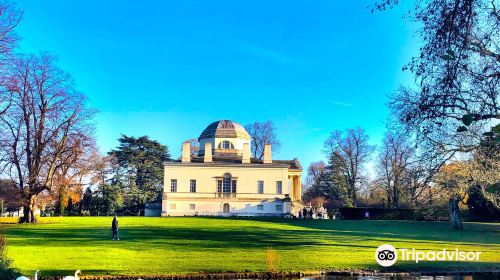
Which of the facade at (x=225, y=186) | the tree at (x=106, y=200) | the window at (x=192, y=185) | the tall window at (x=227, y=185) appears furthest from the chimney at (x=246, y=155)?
the tree at (x=106, y=200)

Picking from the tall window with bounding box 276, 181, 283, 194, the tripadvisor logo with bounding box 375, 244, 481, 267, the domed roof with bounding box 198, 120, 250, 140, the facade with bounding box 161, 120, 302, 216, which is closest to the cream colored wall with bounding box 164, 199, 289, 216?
the facade with bounding box 161, 120, 302, 216

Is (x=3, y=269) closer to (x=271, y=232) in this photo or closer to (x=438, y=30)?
(x=438, y=30)

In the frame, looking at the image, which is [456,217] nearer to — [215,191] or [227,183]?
[227,183]

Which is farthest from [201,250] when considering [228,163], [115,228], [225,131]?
[225,131]

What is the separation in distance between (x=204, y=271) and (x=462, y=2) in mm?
13018

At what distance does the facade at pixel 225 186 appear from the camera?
58281 millimetres

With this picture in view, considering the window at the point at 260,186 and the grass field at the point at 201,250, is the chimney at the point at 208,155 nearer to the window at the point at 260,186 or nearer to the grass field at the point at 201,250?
the window at the point at 260,186

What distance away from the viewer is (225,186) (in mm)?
60125

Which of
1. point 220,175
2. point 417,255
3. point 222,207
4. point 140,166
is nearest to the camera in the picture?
point 417,255

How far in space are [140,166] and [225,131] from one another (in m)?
12.8

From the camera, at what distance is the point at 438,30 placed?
509cm

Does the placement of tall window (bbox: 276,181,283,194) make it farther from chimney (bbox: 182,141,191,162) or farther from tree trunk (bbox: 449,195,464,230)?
tree trunk (bbox: 449,195,464,230)

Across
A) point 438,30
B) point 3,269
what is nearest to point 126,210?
point 3,269

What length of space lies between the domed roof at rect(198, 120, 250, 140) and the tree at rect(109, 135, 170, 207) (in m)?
7.02
